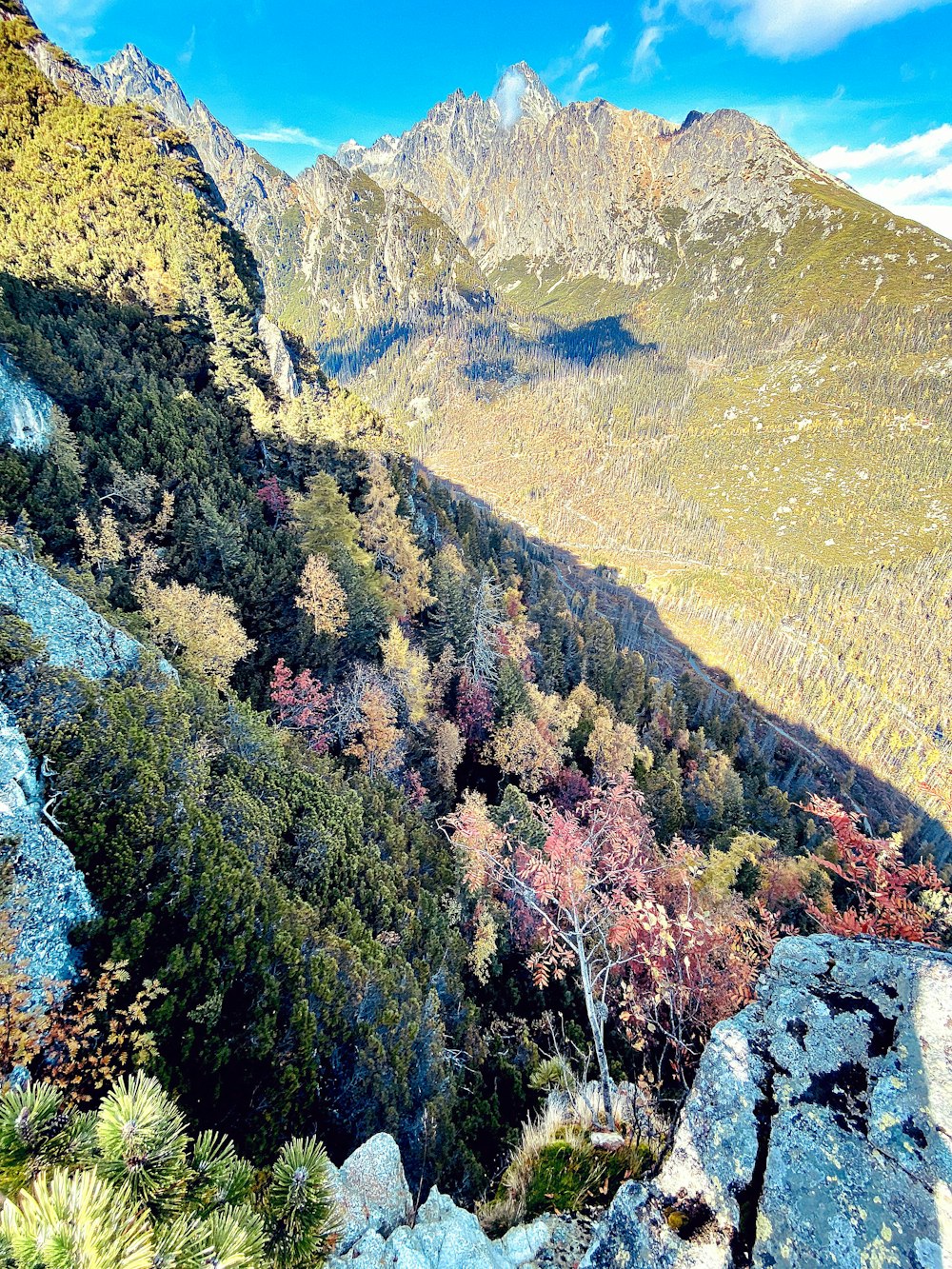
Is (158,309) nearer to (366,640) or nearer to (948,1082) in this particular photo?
(366,640)

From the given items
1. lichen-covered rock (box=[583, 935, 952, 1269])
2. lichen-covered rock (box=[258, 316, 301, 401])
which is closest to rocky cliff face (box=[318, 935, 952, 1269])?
lichen-covered rock (box=[583, 935, 952, 1269])

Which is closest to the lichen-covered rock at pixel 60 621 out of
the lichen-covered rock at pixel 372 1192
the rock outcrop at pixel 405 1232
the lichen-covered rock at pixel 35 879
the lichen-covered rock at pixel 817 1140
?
the lichen-covered rock at pixel 35 879

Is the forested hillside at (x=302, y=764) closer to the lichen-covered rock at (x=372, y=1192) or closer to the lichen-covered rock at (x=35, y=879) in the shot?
the lichen-covered rock at (x=35, y=879)

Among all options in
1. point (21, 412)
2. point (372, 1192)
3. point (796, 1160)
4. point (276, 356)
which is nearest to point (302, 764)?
point (372, 1192)

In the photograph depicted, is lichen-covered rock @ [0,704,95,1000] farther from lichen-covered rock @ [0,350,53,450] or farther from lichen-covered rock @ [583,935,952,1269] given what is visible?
lichen-covered rock @ [0,350,53,450]

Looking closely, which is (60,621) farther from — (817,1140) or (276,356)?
(276,356)

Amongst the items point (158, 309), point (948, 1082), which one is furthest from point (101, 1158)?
point (158, 309)
